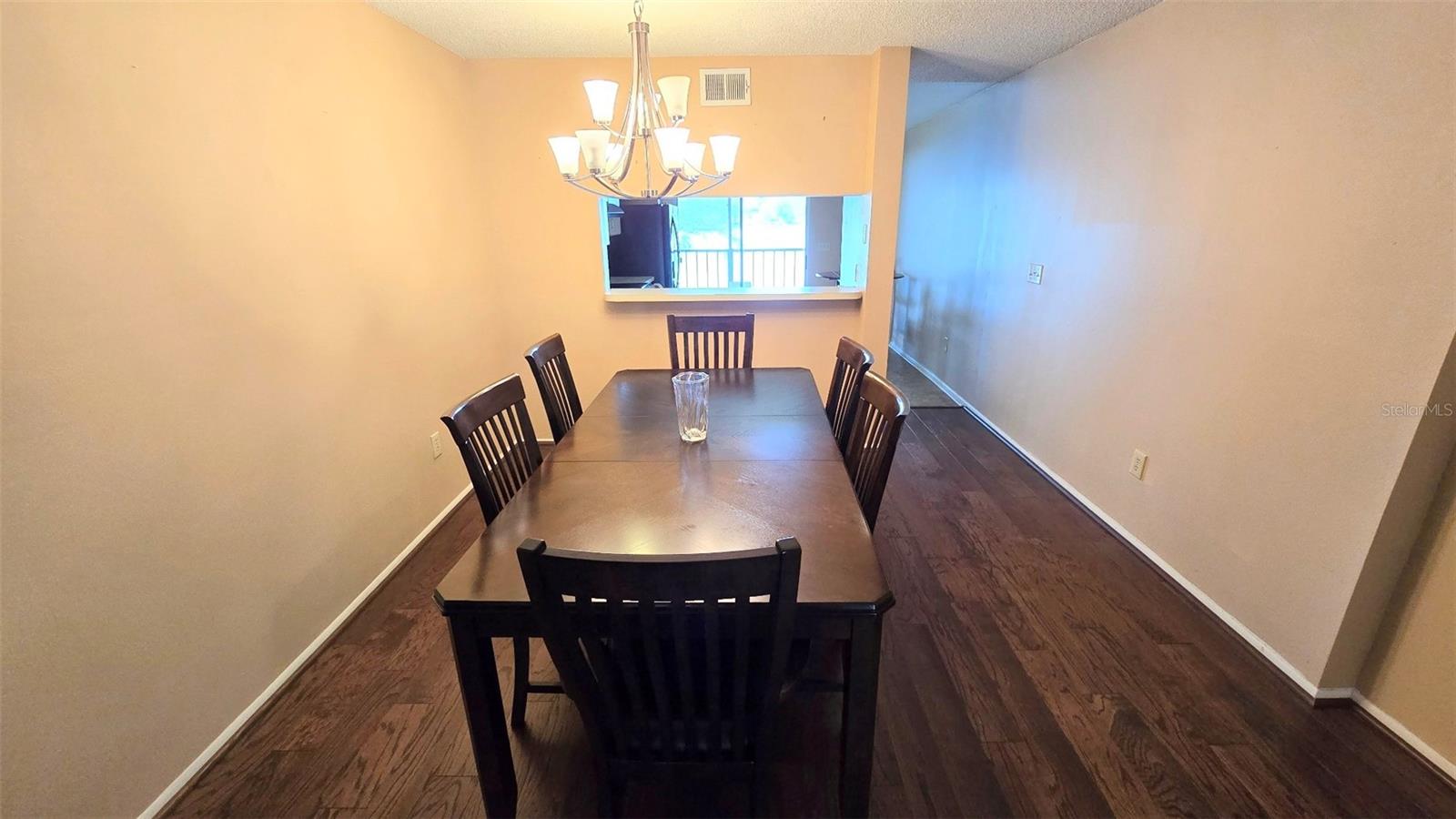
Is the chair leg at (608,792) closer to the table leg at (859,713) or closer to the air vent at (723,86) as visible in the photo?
the table leg at (859,713)

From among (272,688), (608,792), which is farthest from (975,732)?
(272,688)

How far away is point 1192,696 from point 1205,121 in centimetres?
198

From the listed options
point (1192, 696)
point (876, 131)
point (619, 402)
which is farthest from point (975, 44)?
point (1192, 696)

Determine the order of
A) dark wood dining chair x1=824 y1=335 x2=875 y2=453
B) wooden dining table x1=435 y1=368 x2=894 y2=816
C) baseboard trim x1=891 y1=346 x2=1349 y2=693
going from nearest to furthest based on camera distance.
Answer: wooden dining table x1=435 y1=368 x2=894 y2=816, baseboard trim x1=891 y1=346 x2=1349 y2=693, dark wood dining chair x1=824 y1=335 x2=875 y2=453

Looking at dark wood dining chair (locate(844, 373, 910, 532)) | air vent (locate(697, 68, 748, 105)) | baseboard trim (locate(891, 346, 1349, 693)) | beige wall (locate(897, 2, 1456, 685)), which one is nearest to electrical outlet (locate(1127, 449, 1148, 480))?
beige wall (locate(897, 2, 1456, 685))

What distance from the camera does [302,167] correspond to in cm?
188

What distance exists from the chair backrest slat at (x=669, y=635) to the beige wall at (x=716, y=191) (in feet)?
8.31

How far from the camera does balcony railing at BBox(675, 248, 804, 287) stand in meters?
6.45

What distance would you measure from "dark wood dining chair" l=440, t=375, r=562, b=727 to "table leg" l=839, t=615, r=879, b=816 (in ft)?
2.66

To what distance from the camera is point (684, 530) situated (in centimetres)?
127

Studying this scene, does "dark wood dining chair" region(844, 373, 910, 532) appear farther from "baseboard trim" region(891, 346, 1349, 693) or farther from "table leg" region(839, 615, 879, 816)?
"baseboard trim" region(891, 346, 1349, 693)

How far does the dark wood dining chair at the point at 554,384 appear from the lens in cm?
206

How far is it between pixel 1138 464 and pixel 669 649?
2254 millimetres

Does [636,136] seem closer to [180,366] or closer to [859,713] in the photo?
[180,366]
